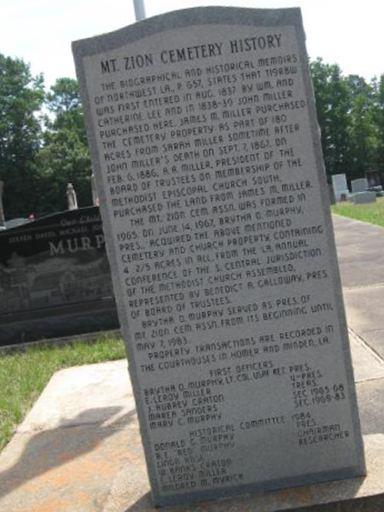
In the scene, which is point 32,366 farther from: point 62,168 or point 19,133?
point 19,133

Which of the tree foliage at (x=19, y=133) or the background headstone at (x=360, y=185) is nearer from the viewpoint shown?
the background headstone at (x=360, y=185)

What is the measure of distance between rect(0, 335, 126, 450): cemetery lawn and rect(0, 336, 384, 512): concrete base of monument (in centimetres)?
12

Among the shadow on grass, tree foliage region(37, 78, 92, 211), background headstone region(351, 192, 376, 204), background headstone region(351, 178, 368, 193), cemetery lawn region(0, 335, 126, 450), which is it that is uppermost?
tree foliage region(37, 78, 92, 211)

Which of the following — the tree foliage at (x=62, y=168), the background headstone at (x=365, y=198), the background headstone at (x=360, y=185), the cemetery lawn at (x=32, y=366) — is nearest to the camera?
the cemetery lawn at (x=32, y=366)

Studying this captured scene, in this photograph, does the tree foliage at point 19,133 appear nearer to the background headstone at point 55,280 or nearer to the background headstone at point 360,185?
the background headstone at point 360,185

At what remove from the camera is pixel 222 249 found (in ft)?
9.62

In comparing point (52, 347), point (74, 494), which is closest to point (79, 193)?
point (52, 347)

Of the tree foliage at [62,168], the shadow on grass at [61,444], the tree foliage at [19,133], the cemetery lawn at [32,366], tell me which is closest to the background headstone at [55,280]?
the cemetery lawn at [32,366]

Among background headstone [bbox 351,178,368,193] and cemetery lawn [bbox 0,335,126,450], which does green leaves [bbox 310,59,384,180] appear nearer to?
background headstone [bbox 351,178,368,193]

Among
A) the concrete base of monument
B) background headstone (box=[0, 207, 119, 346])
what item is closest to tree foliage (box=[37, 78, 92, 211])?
background headstone (box=[0, 207, 119, 346])

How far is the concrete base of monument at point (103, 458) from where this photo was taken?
2.92m

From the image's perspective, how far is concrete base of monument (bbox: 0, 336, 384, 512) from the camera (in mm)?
2922

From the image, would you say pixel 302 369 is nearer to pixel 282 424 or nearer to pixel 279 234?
pixel 282 424

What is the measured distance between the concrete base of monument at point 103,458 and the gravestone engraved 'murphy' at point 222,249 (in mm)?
153
